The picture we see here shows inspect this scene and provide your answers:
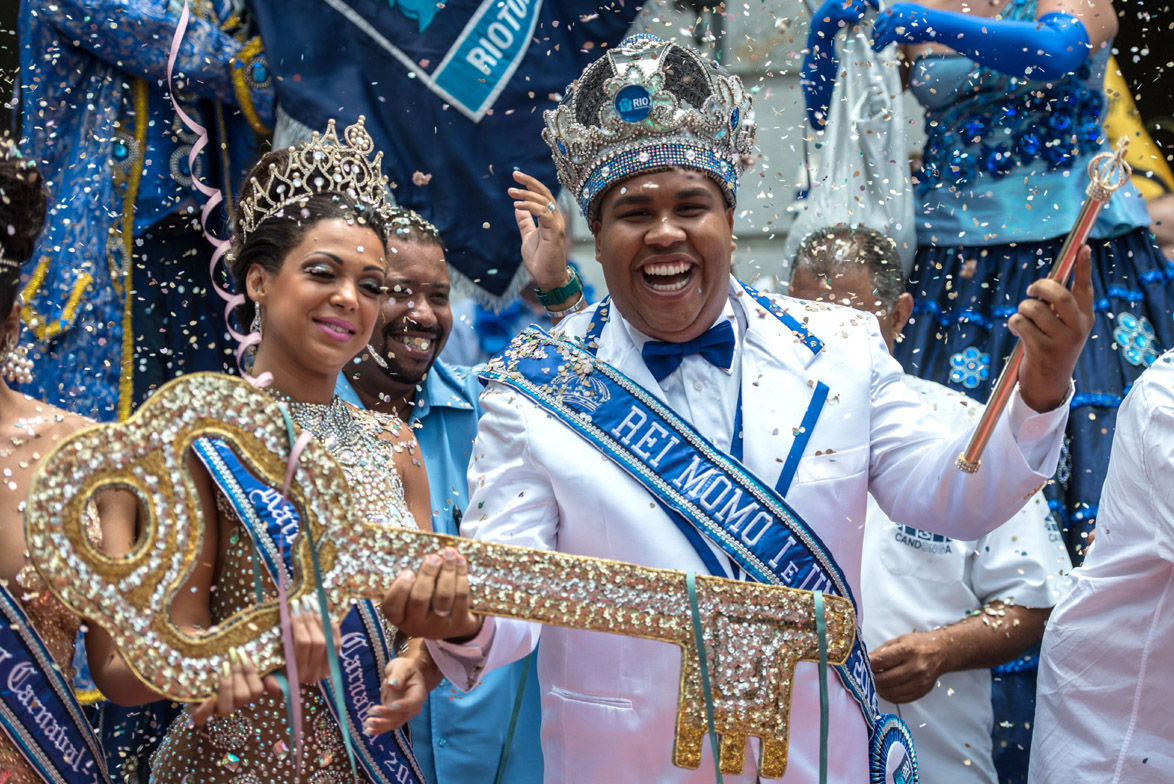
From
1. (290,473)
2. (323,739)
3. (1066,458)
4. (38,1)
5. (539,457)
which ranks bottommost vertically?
(323,739)

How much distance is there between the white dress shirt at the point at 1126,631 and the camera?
254cm

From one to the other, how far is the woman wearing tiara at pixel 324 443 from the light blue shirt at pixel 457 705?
1.84 feet

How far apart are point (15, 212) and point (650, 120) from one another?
1.18 m

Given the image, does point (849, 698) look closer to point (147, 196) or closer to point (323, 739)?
point (323, 739)

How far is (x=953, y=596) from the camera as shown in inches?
131

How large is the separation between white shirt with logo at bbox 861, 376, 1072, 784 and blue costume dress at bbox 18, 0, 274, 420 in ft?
6.51

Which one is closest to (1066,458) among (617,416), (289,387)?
(617,416)

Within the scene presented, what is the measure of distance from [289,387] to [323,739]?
0.68 metres

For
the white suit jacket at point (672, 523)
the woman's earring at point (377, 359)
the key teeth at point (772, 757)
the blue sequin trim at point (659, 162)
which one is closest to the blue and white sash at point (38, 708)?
the white suit jacket at point (672, 523)

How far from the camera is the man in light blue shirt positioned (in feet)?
10.3

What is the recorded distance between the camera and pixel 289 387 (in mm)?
2582

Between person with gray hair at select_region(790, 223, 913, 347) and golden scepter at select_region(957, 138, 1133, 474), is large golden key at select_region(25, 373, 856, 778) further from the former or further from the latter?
person with gray hair at select_region(790, 223, 913, 347)

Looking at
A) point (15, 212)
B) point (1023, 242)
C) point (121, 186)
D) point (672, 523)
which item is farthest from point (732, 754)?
point (121, 186)

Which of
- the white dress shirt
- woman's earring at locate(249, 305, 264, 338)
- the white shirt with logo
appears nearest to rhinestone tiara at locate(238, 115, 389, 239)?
woman's earring at locate(249, 305, 264, 338)
